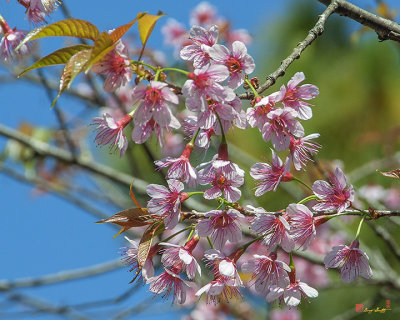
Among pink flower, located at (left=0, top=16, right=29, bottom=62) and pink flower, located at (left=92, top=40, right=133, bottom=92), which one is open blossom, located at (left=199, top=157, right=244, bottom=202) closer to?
pink flower, located at (left=92, top=40, right=133, bottom=92)

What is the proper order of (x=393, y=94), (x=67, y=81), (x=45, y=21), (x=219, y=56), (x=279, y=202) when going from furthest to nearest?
(x=393, y=94)
(x=279, y=202)
(x=45, y=21)
(x=219, y=56)
(x=67, y=81)

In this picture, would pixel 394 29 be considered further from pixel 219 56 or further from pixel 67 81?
pixel 67 81

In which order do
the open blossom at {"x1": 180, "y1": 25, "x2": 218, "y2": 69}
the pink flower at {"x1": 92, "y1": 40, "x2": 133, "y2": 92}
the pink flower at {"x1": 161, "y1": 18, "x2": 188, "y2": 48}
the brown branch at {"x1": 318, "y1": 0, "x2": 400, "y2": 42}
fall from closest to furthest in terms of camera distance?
1. the pink flower at {"x1": 92, "y1": 40, "x2": 133, "y2": 92}
2. the open blossom at {"x1": 180, "y1": 25, "x2": 218, "y2": 69}
3. the brown branch at {"x1": 318, "y1": 0, "x2": 400, "y2": 42}
4. the pink flower at {"x1": 161, "y1": 18, "x2": 188, "y2": 48}

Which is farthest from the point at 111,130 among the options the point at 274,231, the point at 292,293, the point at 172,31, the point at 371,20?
the point at 172,31

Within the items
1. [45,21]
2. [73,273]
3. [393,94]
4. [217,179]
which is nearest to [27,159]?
[73,273]

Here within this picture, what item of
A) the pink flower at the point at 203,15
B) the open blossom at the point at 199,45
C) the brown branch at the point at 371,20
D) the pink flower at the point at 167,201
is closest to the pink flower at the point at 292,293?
the pink flower at the point at 167,201

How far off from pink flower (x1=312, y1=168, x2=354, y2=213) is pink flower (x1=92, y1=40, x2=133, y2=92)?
46 centimetres

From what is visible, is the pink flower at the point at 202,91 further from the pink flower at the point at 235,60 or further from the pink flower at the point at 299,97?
the pink flower at the point at 299,97

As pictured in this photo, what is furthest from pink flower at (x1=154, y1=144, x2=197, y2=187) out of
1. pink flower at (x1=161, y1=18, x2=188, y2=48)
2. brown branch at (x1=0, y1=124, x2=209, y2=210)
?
pink flower at (x1=161, y1=18, x2=188, y2=48)

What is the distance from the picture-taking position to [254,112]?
1.06 metres

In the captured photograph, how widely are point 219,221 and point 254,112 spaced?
229mm

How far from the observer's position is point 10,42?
119 cm

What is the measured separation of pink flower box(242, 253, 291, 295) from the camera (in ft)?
3.55

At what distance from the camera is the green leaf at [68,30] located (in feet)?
3.07
